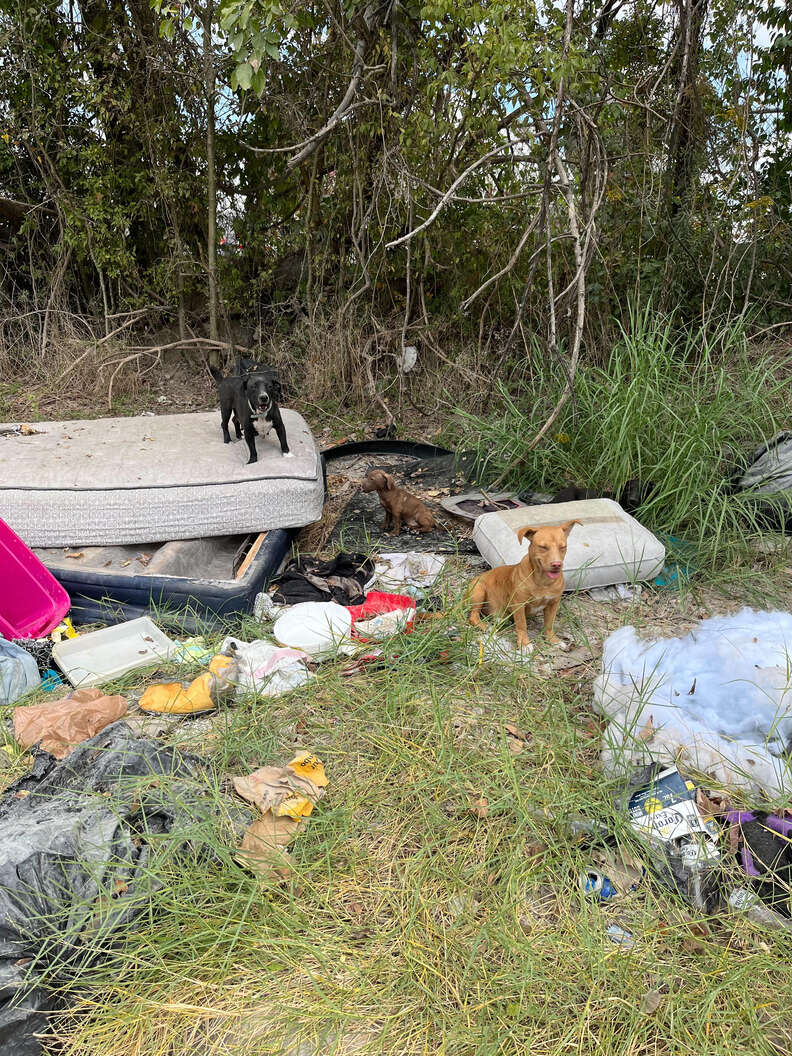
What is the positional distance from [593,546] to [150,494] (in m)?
2.08

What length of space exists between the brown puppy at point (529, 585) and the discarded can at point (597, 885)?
3.53 ft

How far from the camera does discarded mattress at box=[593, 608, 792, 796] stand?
7.51 feet

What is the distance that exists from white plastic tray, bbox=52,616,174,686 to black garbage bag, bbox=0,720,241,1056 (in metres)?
0.50

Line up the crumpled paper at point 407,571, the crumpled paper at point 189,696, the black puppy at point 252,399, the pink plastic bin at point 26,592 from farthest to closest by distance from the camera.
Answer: the black puppy at point 252,399 → the crumpled paper at point 407,571 → the pink plastic bin at point 26,592 → the crumpled paper at point 189,696

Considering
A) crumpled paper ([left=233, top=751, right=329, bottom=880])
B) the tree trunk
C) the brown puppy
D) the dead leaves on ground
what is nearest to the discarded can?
the dead leaves on ground

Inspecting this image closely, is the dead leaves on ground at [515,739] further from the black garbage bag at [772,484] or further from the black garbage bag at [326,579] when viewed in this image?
the black garbage bag at [772,484]

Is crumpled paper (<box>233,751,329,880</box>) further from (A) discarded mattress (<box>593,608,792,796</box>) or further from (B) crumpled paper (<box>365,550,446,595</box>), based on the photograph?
(B) crumpled paper (<box>365,550,446,595</box>)

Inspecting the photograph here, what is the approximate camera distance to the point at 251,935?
6.15ft

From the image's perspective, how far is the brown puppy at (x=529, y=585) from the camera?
278cm

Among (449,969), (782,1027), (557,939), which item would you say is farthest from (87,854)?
(782,1027)

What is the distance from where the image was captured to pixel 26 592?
3.33 meters

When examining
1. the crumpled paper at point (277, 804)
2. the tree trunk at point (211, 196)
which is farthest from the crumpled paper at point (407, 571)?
the tree trunk at point (211, 196)

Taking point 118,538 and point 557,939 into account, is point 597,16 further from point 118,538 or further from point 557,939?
point 557,939

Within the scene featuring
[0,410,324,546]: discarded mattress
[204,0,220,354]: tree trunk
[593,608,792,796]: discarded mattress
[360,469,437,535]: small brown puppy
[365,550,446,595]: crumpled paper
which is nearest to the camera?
[593,608,792,796]: discarded mattress
